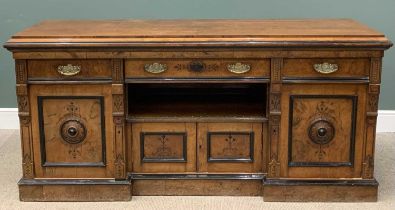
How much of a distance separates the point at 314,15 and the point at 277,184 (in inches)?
50.2

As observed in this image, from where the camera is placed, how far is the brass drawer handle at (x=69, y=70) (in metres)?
3.34

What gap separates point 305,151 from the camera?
11.3 ft

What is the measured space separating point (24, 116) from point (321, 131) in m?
1.28

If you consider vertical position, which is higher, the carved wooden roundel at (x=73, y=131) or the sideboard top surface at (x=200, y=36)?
the sideboard top surface at (x=200, y=36)

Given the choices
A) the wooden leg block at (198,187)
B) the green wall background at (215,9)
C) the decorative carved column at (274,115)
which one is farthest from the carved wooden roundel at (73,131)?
the green wall background at (215,9)

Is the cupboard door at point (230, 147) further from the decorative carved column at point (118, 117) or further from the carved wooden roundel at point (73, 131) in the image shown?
the carved wooden roundel at point (73, 131)

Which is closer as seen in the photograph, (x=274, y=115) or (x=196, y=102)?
(x=274, y=115)

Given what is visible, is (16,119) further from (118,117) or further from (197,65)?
(197,65)

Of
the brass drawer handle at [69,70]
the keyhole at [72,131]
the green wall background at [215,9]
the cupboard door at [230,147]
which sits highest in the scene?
the green wall background at [215,9]

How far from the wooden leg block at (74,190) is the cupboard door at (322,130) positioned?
0.73 metres

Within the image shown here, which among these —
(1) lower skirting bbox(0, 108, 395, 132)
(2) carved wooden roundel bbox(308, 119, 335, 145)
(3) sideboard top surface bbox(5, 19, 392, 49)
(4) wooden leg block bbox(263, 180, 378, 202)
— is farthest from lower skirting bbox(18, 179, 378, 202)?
(1) lower skirting bbox(0, 108, 395, 132)

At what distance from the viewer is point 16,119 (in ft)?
15.2

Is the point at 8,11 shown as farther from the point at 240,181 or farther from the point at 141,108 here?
the point at 240,181

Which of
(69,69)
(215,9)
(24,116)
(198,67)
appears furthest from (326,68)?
(24,116)
